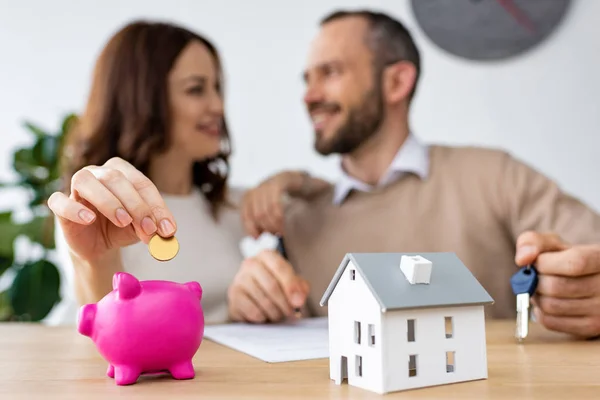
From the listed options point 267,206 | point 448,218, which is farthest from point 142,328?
point 448,218

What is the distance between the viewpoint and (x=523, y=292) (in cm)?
84

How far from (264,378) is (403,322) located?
168 mm

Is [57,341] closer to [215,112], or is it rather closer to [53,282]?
[215,112]

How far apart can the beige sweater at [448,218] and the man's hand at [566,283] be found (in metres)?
0.63

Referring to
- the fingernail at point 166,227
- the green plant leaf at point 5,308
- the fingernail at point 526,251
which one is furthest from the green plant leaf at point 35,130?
the fingernail at point 526,251

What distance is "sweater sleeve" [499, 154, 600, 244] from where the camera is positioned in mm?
1405

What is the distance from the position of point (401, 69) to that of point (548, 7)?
0.59m

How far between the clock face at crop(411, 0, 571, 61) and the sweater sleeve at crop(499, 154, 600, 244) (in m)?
0.51

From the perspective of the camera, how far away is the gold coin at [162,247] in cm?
60

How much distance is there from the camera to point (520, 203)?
1.50 metres

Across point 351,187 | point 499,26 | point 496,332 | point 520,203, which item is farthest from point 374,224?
point 499,26

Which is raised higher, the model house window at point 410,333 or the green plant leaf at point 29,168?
the green plant leaf at point 29,168

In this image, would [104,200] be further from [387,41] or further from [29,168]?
[29,168]

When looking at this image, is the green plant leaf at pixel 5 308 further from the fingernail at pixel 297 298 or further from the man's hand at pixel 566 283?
the man's hand at pixel 566 283
